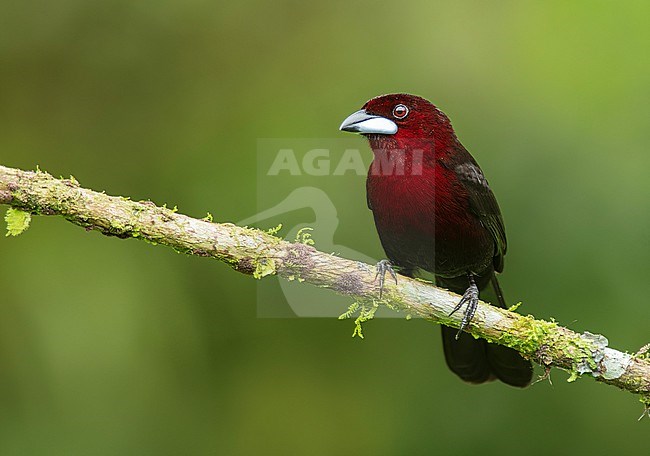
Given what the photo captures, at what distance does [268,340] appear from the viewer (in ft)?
15.8

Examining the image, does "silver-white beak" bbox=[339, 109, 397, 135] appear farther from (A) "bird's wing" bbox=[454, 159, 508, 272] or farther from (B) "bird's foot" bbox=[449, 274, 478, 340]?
(B) "bird's foot" bbox=[449, 274, 478, 340]

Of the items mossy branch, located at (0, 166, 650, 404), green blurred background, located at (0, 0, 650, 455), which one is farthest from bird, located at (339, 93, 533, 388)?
green blurred background, located at (0, 0, 650, 455)

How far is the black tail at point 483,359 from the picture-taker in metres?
4.14

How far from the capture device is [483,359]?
166 inches

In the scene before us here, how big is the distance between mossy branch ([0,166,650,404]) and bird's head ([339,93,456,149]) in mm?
709

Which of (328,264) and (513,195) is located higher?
(513,195)

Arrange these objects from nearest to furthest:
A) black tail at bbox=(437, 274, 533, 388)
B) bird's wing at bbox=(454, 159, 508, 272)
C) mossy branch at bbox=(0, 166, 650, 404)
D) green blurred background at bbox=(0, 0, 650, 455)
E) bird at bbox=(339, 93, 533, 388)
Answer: mossy branch at bbox=(0, 166, 650, 404) < bird at bbox=(339, 93, 533, 388) < bird's wing at bbox=(454, 159, 508, 272) < black tail at bbox=(437, 274, 533, 388) < green blurred background at bbox=(0, 0, 650, 455)

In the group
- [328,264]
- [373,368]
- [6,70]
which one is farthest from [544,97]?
[6,70]

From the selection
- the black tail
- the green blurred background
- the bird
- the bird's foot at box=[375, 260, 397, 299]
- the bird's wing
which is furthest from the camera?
the green blurred background

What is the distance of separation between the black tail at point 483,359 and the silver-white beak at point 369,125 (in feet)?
2.85

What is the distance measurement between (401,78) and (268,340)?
182cm

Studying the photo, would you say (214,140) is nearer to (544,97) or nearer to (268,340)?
(268,340)

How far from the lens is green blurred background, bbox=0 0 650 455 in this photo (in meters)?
4.62

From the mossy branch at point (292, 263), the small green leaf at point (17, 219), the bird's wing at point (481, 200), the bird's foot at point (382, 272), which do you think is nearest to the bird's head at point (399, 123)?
the bird's wing at point (481, 200)
